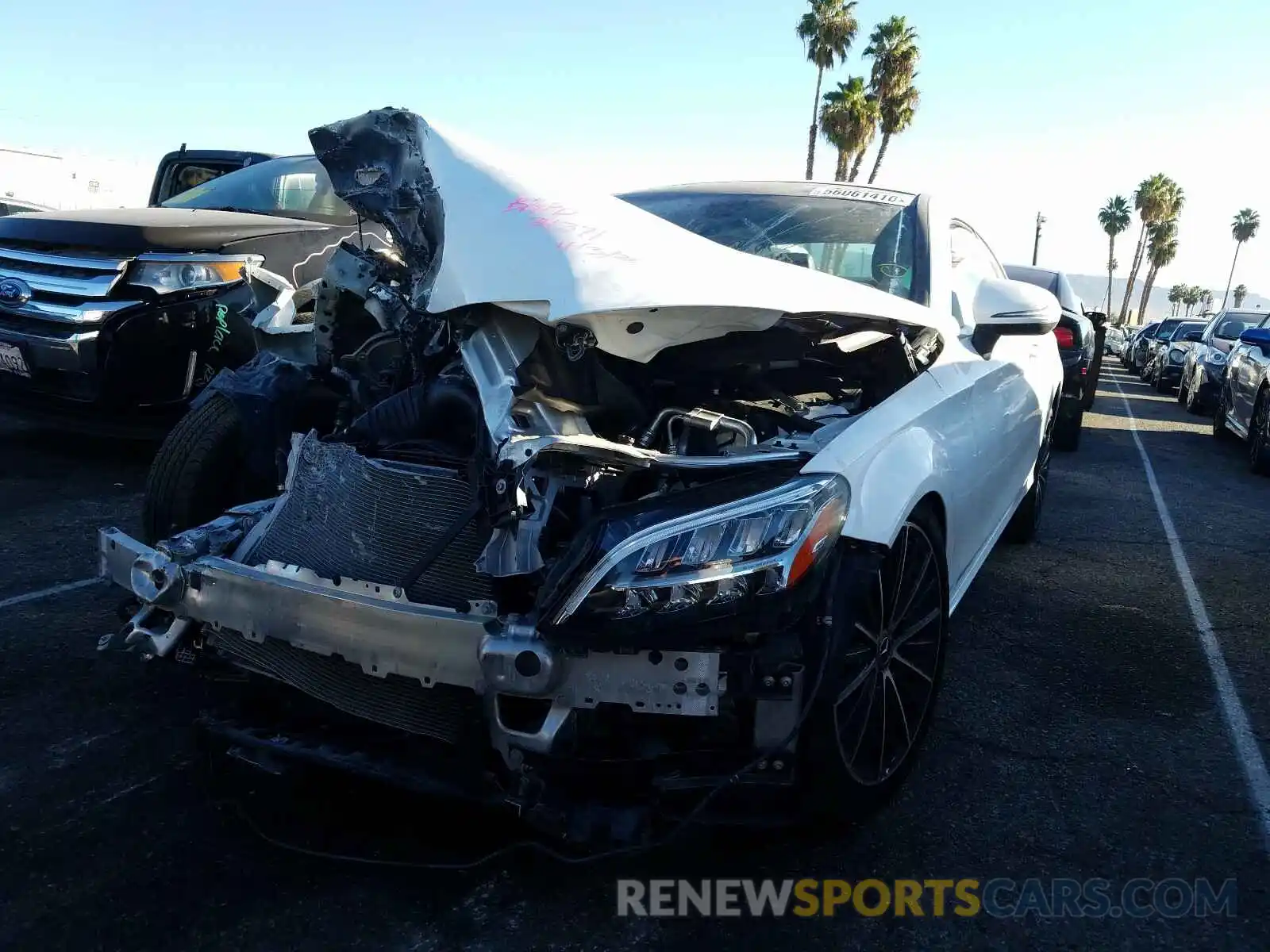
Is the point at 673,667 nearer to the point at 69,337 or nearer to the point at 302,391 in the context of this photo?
the point at 302,391

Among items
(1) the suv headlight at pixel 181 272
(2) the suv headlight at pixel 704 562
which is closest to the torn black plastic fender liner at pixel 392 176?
(2) the suv headlight at pixel 704 562

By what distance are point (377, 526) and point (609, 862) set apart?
993mm

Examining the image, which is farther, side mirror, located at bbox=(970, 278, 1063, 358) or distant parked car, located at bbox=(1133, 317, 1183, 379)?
distant parked car, located at bbox=(1133, 317, 1183, 379)

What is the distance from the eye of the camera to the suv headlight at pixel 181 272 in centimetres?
546

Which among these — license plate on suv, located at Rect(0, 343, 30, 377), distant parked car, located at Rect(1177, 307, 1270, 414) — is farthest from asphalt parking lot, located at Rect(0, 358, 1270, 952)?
distant parked car, located at Rect(1177, 307, 1270, 414)

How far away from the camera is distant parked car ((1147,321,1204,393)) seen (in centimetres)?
1956

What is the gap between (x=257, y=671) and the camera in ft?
8.03

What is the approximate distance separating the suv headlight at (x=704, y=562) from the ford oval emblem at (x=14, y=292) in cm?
496

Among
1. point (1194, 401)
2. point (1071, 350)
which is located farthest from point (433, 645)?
point (1194, 401)

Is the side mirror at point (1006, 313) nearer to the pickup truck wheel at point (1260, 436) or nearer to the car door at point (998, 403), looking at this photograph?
the car door at point (998, 403)

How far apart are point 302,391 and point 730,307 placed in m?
1.76

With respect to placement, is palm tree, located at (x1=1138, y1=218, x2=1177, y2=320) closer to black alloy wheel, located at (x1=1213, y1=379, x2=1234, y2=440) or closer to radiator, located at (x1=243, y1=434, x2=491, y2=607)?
black alloy wheel, located at (x1=1213, y1=379, x2=1234, y2=440)

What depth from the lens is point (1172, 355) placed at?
64.5ft

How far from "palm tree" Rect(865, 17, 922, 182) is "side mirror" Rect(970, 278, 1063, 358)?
3225cm
